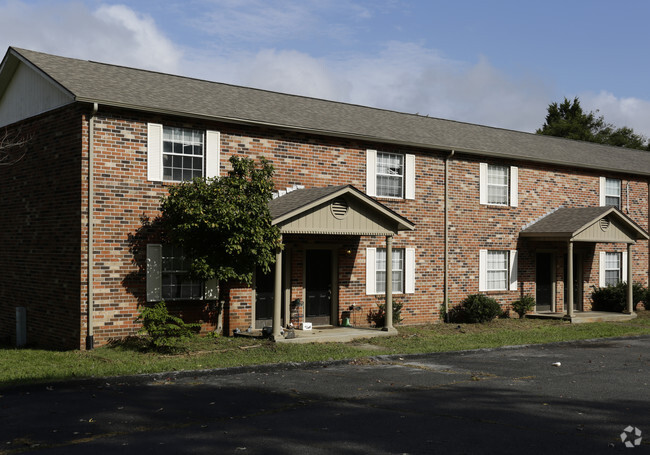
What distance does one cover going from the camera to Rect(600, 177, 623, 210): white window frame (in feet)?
83.4

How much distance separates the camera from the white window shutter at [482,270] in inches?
859

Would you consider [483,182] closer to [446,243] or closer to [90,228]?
[446,243]

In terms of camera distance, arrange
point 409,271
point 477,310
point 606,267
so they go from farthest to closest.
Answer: point 606,267 → point 477,310 → point 409,271

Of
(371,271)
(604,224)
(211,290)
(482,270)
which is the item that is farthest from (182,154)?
(604,224)

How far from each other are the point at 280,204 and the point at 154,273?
3.41m

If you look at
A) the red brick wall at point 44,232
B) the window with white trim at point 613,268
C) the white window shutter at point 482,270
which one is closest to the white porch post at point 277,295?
the red brick wall at point 44,232

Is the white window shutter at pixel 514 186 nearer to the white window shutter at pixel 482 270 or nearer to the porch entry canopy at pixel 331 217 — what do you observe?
the white window shutter at pixel 482 270

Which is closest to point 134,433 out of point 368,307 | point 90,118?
point 90,118

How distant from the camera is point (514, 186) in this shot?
22.7 metres

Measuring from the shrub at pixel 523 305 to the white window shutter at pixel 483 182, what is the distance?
140 inches

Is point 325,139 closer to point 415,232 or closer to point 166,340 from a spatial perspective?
point 415,232

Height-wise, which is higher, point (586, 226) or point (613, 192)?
point (613, 192)

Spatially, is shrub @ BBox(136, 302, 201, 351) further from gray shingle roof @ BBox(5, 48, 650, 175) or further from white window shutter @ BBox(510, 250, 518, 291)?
white window shutter @ BBox(510, 250, 518, 291)

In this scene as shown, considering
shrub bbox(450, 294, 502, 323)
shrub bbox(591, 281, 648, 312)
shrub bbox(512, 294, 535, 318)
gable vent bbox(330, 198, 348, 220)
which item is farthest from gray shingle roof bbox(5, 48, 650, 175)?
shrub bbox(512, 294, 535, 318)
